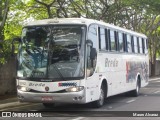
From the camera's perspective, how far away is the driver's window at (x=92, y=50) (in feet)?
46.5

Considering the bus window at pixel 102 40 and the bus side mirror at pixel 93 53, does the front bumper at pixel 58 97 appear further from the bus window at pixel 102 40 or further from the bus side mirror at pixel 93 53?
the bus window at pixel 102 40

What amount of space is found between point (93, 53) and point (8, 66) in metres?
8.10

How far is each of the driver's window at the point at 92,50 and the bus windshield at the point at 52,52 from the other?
0.38 meters

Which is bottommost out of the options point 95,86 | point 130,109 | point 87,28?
point 130,109

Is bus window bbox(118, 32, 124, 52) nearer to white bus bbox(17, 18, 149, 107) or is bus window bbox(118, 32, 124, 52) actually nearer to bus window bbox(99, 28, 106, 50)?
bus window bbox(99, 28, 106, 50)

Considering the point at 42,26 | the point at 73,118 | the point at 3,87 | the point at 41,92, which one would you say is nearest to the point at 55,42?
the point at 42,26

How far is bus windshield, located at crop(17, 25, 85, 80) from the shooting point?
44.7ft

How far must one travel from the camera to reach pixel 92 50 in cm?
1429

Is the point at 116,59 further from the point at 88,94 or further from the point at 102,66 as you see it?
the point at 88,94

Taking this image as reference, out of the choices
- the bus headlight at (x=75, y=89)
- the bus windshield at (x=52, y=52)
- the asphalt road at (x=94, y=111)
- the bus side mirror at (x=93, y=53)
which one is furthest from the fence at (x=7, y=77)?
the bus headlight at (x=75, y=89)

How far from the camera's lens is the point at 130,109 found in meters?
15.1

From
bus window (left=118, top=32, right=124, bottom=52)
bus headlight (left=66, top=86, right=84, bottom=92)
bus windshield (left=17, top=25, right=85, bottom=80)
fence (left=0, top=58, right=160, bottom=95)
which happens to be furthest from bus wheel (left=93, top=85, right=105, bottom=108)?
fence (left=0, top=58, right=160, bottom=95)

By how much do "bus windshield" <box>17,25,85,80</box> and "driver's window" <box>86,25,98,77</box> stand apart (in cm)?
38

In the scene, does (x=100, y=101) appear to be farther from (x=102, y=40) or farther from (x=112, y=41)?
(x=112, y=41)
